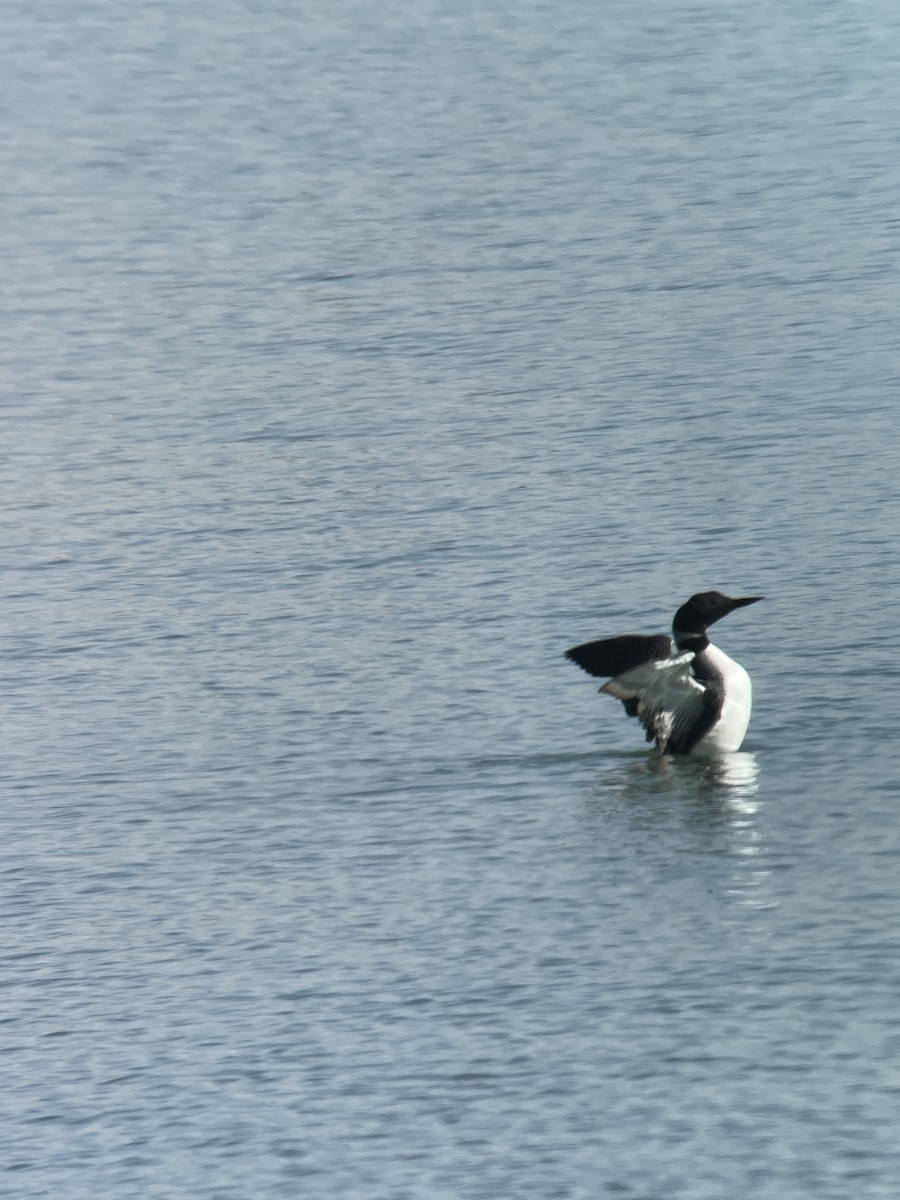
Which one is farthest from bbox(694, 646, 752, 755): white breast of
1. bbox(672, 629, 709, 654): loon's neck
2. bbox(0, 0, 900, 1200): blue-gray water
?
Answer: bbox(672, 629, 709, 654): loon's neck

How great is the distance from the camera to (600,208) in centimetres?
1956

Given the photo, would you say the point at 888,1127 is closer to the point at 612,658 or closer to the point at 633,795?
the point at 633,795

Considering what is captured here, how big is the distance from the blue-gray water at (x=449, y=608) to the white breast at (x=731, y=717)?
0.11m

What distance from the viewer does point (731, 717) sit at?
1049cm

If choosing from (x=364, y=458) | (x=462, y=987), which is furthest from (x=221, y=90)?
(x=462, y=987)

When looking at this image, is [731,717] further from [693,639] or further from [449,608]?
[449,608]

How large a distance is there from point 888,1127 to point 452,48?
19.1 meters

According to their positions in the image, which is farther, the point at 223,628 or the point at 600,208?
the point at 600,208

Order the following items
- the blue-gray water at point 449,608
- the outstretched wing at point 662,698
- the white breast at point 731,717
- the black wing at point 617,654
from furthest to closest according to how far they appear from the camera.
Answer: the black wing at point 617,654 < the outstretched wing at point 662,698 < the white breast at point 731,717 < the blue-gray water at point 449,608

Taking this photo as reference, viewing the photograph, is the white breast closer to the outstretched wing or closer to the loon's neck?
the outstretched wing

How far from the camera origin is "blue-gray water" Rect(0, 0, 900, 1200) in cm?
771

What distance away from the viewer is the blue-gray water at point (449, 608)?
7.71m

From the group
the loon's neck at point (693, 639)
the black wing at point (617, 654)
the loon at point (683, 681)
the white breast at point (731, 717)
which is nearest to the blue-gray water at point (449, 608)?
the white breast at point (731, 717)

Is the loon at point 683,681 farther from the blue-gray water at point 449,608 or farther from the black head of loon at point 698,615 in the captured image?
the blue-gray water at point 449,608
